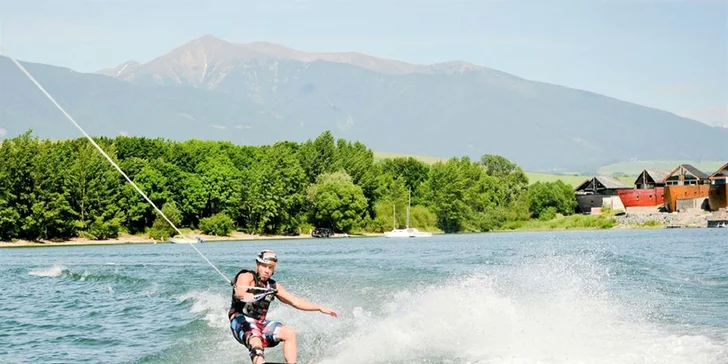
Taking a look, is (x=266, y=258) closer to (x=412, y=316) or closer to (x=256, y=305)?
(x=256, y=305)

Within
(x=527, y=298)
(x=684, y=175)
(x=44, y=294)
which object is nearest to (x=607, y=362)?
(x=527, y=298)

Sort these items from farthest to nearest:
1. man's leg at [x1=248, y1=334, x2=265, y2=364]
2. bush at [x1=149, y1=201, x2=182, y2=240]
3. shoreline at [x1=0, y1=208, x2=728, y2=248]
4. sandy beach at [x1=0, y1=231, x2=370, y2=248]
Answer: bush at [x1=149, y1=201, x2=182, y2=240], shoreline at [x1=0, y1=208, x2=728, y2=248], sandy beach at [x1=0, y1=231, x2=370, y2=248], man's leg at [x1=248, y1=334, x2=265, y2=364]

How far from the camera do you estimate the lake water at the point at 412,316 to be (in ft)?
52.1

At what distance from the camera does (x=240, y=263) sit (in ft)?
144

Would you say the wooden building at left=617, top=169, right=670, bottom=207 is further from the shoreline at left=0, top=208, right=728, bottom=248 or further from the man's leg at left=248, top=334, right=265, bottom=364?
the man's leg at left=248, top=334, right=265, bottom=364

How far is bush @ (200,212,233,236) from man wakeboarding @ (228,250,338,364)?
74.8 metres

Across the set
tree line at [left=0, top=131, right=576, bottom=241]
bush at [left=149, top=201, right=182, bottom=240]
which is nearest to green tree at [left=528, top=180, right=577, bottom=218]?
tree line at [left=0, top=131, right=576, bottom=241]

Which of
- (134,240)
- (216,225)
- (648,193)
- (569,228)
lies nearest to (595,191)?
(648,193)

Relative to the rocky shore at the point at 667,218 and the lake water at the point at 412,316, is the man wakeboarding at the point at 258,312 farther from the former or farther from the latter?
the rocky shore at the point at 667,218

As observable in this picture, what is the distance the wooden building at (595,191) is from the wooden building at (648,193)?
3252 mm

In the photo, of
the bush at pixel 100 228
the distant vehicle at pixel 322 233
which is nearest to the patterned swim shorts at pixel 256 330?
the bush at pixel 100 228

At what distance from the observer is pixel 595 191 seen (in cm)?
12444

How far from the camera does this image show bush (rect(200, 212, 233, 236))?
86750mm

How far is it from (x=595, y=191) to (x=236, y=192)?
5246 centimetres
